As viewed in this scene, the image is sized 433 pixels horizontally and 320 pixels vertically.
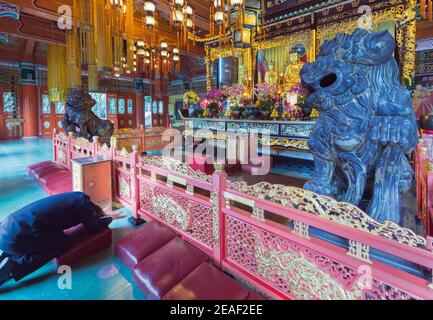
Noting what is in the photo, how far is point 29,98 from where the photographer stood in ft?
40.6

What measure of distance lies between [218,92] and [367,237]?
6.24m

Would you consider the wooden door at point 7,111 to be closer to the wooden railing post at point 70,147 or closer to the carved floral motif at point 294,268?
the wooden railing post at point 70,147

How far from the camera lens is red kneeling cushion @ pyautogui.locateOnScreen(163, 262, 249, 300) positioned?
162 cm

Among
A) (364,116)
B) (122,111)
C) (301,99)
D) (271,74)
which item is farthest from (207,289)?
(122,111)

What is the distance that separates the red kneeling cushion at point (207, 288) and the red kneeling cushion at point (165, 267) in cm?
9

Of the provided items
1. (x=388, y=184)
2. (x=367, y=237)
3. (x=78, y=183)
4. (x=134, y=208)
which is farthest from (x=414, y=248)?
(x=78, y=183)

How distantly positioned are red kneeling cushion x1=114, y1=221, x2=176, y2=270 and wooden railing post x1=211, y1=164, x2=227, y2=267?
Answer: 0.51m

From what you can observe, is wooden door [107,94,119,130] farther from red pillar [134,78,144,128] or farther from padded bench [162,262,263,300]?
padded bench [162,262,263,300]

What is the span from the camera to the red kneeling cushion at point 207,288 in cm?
162

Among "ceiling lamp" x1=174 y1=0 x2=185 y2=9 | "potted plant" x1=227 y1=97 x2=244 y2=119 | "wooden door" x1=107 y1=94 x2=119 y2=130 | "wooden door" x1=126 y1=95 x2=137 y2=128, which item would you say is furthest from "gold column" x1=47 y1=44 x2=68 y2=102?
"ceiling lamp" x1=174 y1=0 x2=185 y2=9

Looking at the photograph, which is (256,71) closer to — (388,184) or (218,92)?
(218,92)

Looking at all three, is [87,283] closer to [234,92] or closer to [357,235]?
[357,235]

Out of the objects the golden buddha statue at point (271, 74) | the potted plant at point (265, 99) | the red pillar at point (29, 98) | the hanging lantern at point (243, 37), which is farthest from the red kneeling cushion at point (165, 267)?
the red pillar at point (29, 98)
